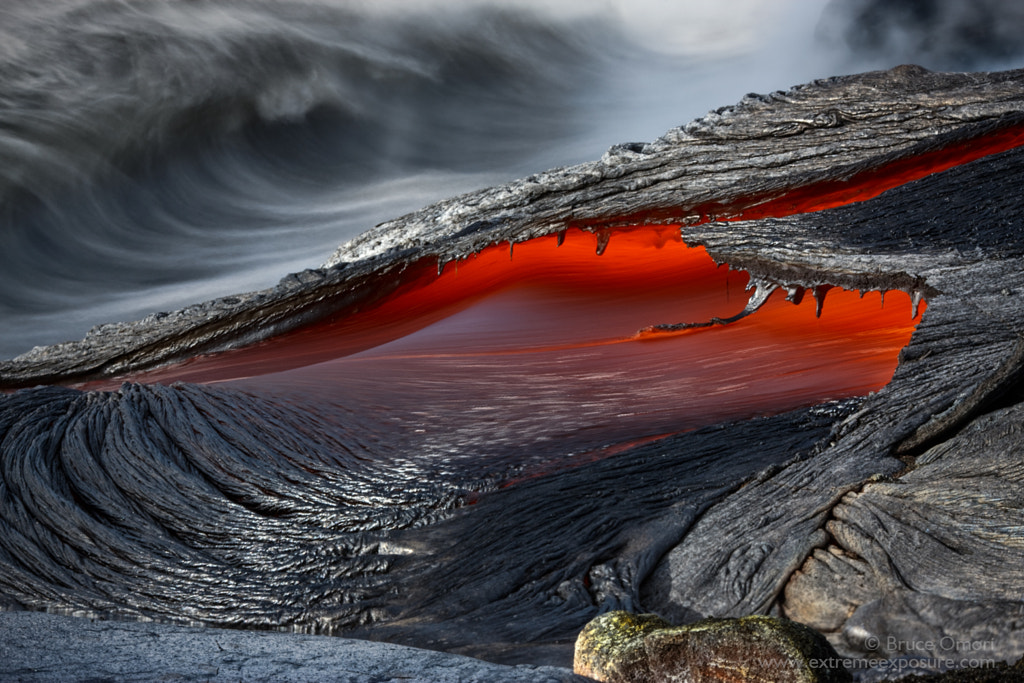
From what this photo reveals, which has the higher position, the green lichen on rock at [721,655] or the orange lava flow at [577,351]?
the orange lava flow at [577,351]

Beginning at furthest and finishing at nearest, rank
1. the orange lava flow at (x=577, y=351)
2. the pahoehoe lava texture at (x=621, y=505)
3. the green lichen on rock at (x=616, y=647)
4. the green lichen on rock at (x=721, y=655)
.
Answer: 1. the orange lava flow at (x=577, y=351)
2. the pahoehoe lava texture at (x=621, y=505)
3. the green lichen on rock at (x=616, y=647)
4. the green lichen on rock at (x=721, y=655)

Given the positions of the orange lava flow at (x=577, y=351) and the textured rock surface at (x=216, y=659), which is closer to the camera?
the textured rock surface at (x=216, y=659)

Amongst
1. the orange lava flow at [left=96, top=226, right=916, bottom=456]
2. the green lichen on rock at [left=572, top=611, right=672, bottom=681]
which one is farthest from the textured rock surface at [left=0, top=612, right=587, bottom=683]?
the orange lava flow at [left=96, top=226, right=916, bottom=456]

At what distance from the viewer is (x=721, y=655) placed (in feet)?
9.34

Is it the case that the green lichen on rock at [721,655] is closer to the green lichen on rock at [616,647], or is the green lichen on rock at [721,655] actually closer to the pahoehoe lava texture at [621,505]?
the green lichen on rock at [616,647]

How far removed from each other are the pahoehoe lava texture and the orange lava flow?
1.46 ft

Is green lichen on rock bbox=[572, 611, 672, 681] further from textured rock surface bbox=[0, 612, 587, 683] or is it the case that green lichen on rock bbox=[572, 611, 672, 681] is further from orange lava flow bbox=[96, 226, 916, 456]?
orange lava flow bbox=[96, 226, 916, 456]

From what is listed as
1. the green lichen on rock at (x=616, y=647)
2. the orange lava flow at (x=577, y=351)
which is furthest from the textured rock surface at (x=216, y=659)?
the orange lava flow at (x=577, y=351)

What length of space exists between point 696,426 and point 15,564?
3340 mm

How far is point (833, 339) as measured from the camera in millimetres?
5906

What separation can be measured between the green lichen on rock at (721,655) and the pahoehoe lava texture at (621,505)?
0.65 meters

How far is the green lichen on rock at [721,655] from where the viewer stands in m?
2.79

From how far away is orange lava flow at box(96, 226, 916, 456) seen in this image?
529 cm

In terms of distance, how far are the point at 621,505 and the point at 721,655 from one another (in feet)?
→ 5.03
